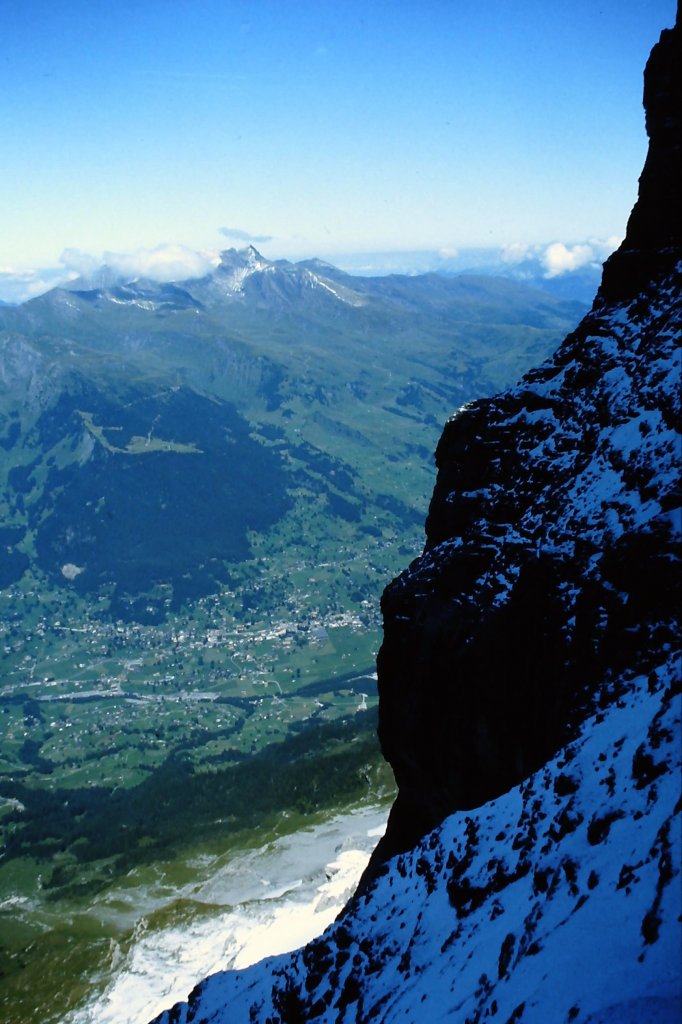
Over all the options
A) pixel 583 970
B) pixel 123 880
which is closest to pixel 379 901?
pixel 583 970

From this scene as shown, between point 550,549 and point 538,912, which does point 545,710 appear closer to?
point 550,549

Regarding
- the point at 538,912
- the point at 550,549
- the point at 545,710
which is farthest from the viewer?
the point at 550,549

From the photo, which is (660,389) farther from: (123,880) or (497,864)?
(123,880)

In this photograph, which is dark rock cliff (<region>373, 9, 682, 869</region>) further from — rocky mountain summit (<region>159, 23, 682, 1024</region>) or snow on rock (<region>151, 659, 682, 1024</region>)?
snow on rock (<region>151, 659, 682, 1024</region>)

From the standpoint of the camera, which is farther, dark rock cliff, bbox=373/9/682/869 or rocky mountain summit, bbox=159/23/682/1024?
dark rock cliff, bbox=373/9/682/869

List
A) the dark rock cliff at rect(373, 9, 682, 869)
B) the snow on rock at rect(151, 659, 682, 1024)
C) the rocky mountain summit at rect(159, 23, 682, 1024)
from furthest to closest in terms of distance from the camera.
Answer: the dark rock cliff at rect(373, 9, 682, 869)
the rocky mountain summit at rect(159, 23, 682, 1024)
the snow on rock at rect(151, 659, 682, 1024)

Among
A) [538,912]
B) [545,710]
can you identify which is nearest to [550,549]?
[545,710]

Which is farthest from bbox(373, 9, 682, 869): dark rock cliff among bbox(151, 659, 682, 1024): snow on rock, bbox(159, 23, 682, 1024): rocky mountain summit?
bbox(151, 659, 682, 1024): snow on rock
